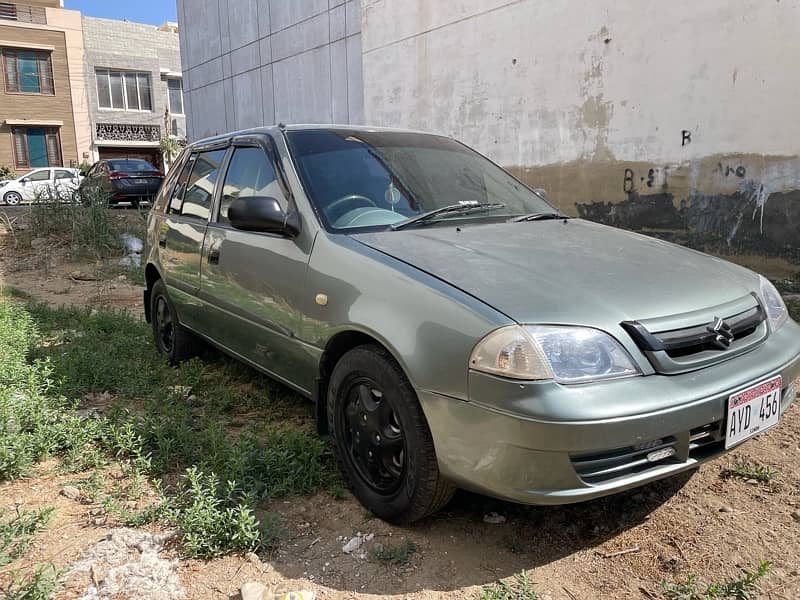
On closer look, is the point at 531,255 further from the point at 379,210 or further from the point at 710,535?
the point at 710,535

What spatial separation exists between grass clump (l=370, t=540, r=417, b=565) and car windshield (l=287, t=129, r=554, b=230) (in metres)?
1.37

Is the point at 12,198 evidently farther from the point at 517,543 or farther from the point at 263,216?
the point at 517,543

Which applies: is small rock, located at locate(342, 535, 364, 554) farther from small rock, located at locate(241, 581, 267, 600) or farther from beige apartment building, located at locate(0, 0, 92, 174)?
beige apartment building, located at locate(0, 0, 92, 174)

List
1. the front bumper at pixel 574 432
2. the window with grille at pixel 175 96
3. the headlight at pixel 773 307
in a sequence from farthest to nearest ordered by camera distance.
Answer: the window with grille at pixel 175 96 → the headlight at pixel 773 307 → the front bumper at pixel 574 432

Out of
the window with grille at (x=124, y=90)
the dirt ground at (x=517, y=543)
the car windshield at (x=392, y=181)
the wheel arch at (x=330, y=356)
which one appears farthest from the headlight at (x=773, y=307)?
the window with grille at (x=124, y=90)

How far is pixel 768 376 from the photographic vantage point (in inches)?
94.0

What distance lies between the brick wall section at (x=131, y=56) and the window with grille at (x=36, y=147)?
87.0 inches

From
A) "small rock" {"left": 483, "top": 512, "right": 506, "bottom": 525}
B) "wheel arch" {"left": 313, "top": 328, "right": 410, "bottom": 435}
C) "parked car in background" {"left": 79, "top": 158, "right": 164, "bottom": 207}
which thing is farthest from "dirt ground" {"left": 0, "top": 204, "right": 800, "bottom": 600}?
"parked car in background" {"left": 79, "top": 158, "right": 164, "bottom": 207}

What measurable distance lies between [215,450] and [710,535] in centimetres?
217

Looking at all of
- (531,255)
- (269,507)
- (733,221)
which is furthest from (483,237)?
(733,221)

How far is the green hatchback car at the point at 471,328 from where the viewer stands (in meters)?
2.08

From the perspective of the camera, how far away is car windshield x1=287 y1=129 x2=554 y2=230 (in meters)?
3.06

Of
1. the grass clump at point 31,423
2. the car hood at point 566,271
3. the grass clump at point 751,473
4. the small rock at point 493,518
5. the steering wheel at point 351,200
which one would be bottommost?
the small rock at point 493,518

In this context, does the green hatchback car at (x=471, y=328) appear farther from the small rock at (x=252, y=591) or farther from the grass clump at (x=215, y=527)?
the small rock at (x=252, y=591)
